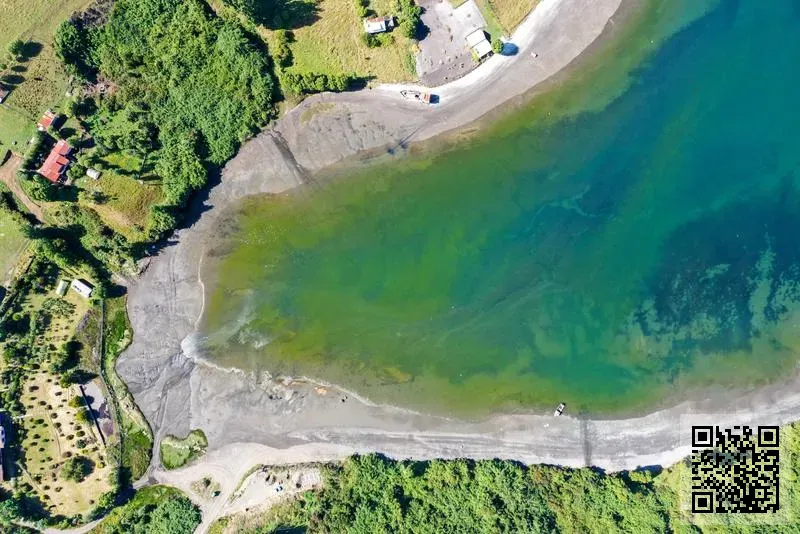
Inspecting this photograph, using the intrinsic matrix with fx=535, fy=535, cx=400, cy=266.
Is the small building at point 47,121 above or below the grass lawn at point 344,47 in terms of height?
below

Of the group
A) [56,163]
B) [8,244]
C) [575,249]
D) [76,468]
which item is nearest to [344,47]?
[56,163]

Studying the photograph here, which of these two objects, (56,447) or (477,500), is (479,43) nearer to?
(477,500)

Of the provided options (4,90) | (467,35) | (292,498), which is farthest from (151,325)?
(467,35)

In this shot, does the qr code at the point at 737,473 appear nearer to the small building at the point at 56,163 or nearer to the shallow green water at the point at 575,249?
the shallow green water at the point at 575,249

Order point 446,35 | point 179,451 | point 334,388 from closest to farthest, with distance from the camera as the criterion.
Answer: point 446,35, point 179,451, point 334,388

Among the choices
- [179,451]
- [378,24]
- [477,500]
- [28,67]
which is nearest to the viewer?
[477,500]

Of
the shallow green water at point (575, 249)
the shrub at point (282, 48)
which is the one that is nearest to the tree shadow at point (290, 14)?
the shrub at point (282, 48)
